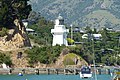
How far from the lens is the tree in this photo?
13738cm

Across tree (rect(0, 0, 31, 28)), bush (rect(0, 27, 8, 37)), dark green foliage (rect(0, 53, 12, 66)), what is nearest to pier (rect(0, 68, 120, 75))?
dark green foliage (rect(0, 53, 12, 66))

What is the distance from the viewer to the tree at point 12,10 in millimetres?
137375

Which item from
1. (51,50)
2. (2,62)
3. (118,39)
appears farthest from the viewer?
(118,39)

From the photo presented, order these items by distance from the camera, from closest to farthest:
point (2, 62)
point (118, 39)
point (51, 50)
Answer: point (2, 62) < point (51, 50) < point (118, 39)

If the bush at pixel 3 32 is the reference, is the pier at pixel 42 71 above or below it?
below

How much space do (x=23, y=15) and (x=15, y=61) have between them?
1073cm

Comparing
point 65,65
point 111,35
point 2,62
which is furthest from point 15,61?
point 111,35

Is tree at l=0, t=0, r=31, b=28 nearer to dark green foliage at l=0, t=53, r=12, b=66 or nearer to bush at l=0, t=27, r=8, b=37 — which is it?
bush at l=0, t=27, r=8, b=37

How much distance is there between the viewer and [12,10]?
13975cm

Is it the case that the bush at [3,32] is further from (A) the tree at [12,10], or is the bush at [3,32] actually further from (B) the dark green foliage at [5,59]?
(B) the dark green foliage at [5,59]

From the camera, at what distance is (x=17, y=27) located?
142 m

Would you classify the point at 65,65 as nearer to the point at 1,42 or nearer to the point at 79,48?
the point at 79,48

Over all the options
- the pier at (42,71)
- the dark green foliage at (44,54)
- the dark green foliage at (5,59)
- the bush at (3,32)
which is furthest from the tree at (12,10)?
the pier at (42,71)

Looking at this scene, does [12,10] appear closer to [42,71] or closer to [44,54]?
[44,54]
